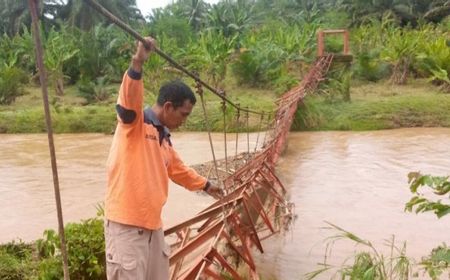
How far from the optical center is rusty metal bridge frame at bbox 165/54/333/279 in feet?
8.91

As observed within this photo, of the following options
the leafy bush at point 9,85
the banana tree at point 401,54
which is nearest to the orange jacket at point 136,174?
the banana tree at point 401,54

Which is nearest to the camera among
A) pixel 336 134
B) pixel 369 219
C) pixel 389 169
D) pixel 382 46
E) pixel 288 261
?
pixel 288 261

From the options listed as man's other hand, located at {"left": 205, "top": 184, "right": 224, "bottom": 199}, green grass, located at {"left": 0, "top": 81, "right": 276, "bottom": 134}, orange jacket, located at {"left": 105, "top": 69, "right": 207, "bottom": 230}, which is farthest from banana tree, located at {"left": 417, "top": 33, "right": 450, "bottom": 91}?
orange jacket, located at {"left": 105, "top": 69, "right": 207, "bottom": 230}

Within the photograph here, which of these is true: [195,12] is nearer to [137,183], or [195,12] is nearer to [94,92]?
[94,92]

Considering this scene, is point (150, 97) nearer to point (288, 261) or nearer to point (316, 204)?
point (316, 204)

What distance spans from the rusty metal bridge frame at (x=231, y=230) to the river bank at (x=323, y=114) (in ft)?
19.1

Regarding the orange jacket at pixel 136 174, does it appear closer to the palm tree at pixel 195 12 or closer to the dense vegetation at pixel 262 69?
the dense vegetation at pixel 262 69

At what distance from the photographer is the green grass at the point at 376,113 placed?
440 inches

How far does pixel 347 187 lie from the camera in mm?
6977

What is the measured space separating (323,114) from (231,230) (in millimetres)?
8473

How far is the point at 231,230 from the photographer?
3359mm

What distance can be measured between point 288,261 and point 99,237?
1.80 metres

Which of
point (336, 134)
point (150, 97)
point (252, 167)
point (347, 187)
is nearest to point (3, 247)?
point (252, 167)

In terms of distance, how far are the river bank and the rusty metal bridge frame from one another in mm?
5820
